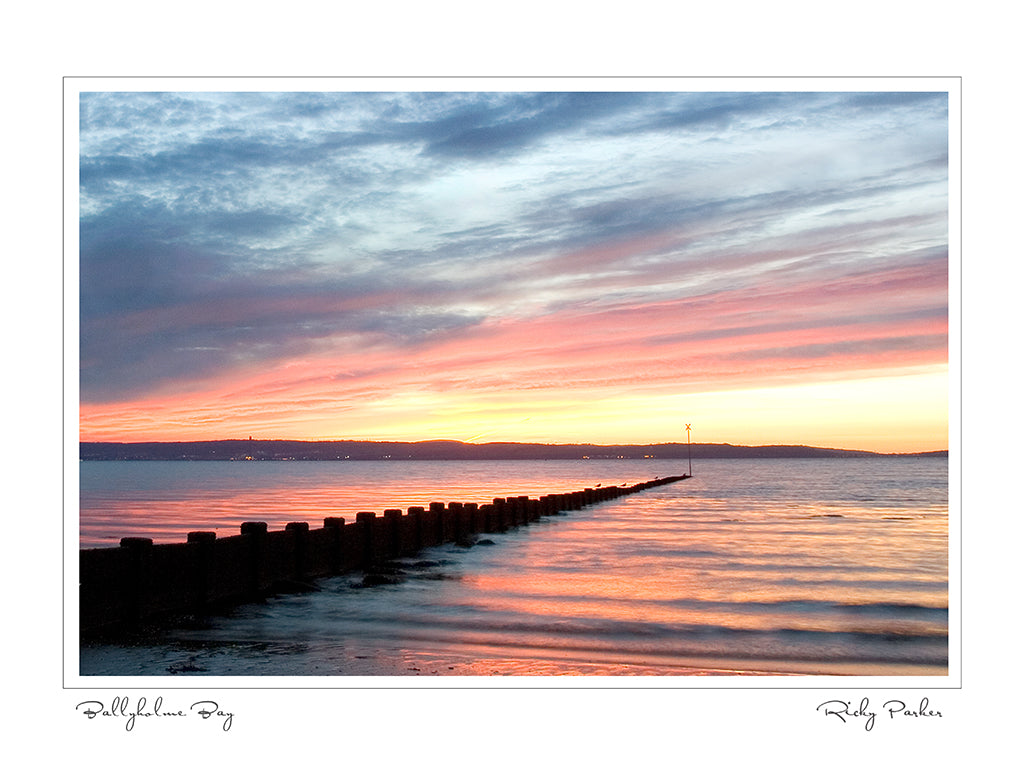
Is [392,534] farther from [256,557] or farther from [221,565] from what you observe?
[221,565]

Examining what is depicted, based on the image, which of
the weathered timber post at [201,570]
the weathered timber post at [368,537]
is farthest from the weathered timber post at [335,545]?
the weathered timber post at [201,570]

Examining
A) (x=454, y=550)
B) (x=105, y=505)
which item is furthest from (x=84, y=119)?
(x=105, y=505)
